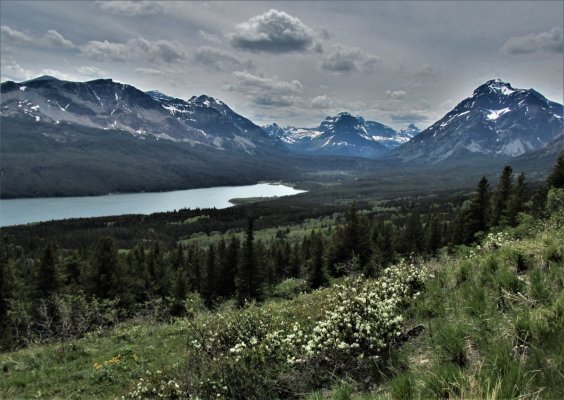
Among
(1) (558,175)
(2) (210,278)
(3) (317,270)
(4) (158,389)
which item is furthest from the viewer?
(2) (210,278)

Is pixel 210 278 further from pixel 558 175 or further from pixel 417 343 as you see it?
pixel 417 343

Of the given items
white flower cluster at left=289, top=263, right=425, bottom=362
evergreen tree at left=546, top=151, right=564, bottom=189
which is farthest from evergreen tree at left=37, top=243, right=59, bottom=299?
evergreen tree at left=546, top=151, right=564, bottom=189

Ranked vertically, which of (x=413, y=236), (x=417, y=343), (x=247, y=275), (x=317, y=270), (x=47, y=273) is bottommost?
(x=247, y=275)

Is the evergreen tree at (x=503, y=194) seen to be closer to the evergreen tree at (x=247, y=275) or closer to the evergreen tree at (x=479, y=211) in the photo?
the evergreen tree at (x=479, y=211)

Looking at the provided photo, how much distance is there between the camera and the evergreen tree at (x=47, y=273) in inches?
1869

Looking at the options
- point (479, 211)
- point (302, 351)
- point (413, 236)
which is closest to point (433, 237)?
point (413, 236)

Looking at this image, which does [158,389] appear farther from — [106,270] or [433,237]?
[433,237]

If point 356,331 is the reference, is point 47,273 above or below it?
below

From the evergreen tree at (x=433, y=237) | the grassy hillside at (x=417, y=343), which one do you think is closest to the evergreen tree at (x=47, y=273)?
the grassy hillside at (x=417, y=343)

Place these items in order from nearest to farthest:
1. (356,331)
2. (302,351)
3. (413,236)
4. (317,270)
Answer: (356,331) < (302,351) < (317,270) < (413,236)

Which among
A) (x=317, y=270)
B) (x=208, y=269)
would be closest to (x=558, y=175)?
(x=317, y=270)

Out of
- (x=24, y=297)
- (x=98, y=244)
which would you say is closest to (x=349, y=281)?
(x=98, y=244)

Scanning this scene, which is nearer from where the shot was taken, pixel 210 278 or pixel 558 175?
pixel 558 175

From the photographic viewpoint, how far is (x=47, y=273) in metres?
47.7
